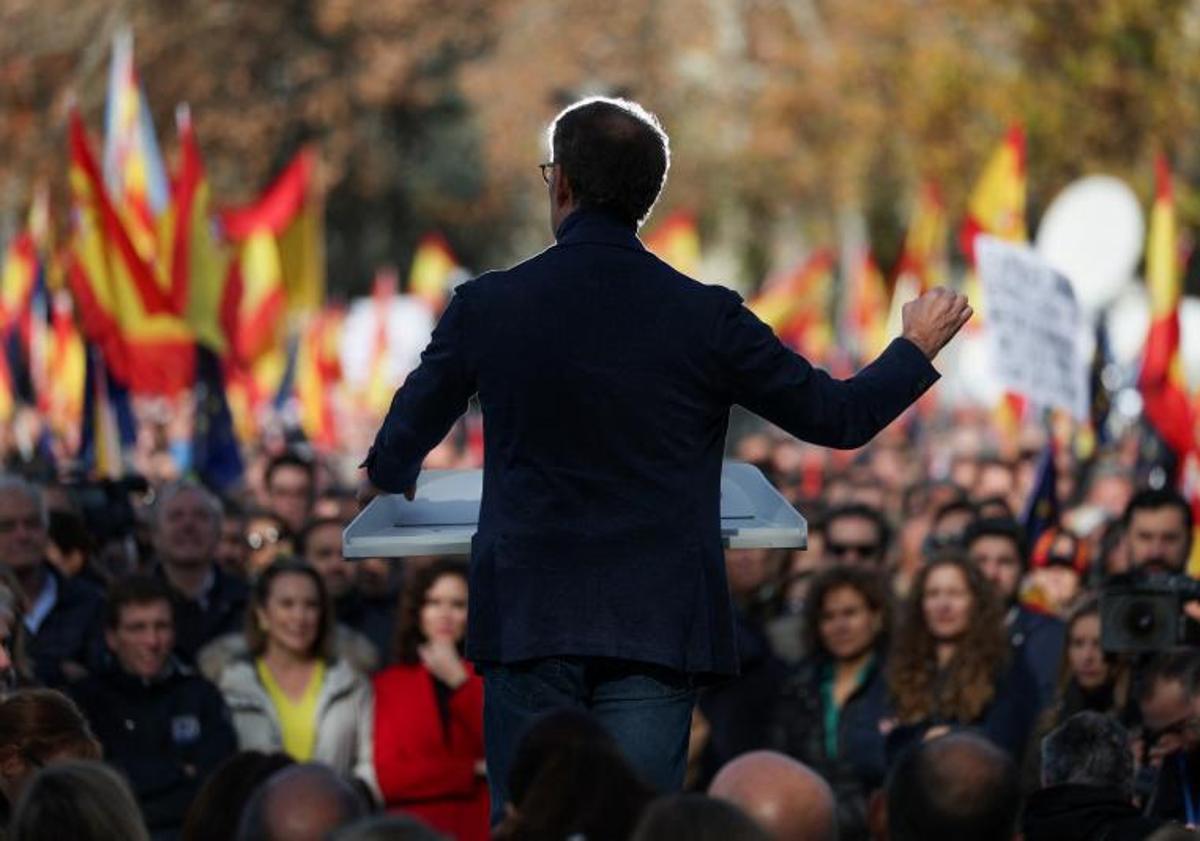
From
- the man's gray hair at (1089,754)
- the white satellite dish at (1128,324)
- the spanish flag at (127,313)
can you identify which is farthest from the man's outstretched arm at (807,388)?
the white satellite dish at (1128,324)

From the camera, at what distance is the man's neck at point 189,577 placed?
35.6ft

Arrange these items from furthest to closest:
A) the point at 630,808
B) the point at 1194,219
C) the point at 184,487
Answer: the point at 1194,219 < the point at 184,487 < the point at 630,808

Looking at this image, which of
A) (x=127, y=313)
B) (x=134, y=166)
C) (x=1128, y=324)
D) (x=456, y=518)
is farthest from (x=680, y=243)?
(x=456, y=518)

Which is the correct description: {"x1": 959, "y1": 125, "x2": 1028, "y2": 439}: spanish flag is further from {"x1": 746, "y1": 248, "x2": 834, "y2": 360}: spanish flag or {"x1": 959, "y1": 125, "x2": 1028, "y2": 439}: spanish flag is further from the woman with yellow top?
{"x1": 746, "y1": 248, "x2": 834, "y2": 360}: spanish flag

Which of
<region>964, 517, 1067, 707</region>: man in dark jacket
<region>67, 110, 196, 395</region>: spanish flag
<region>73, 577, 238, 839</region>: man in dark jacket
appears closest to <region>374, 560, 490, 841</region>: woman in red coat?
<region>73, 577, 238, 839</region>: man in dark jacket

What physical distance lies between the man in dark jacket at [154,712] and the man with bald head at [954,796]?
3.79m

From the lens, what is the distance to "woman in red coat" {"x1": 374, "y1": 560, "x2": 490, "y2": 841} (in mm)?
9070

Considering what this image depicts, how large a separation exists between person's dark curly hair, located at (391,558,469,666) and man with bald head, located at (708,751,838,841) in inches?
162

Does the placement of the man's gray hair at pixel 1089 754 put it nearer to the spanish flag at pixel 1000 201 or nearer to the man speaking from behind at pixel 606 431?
the man speaking from behind at pixel 606 431

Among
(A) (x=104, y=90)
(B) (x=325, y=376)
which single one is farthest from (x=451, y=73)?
(B) (x=325, y=376)

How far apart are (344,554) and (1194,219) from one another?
2921cm

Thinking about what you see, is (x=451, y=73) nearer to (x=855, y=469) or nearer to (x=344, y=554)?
(x=855, y=469)

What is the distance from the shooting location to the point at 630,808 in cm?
463

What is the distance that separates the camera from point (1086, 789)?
6.21m
